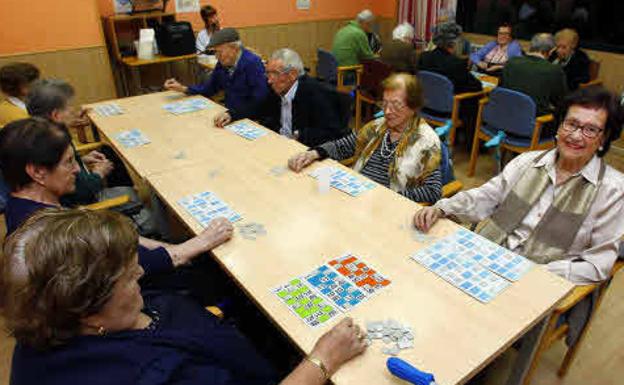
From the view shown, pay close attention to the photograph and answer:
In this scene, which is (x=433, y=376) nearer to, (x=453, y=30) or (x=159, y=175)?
(x=159, y=175)

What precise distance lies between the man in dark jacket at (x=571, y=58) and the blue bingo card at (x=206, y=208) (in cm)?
404

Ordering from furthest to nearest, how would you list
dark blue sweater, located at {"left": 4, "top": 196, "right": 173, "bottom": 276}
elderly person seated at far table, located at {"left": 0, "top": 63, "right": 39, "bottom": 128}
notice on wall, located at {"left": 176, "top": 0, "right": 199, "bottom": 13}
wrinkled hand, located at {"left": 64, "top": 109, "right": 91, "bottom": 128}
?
notice on wall, located at {"left": 176, "top": 0, "right": 199, "bottom": 13}, wrinkled hand, located at {"left": 64, "top": 109, "right": 91, "bottom": 128}, elderly person seated at far table, located at {"left": 0, "top": 63, "right": 39, "bottom": 128}, dark blue sweater, located at {"left": 4, "top": 196, "right": 173, "bottom": 276}

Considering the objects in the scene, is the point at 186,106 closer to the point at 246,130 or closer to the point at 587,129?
the point at 246,130

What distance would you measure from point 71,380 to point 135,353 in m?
0.14

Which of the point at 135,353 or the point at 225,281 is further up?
the point at 135,353

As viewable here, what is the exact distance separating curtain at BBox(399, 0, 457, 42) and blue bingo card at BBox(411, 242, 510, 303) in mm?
5437

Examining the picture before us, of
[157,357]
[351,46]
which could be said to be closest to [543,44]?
[351,46]

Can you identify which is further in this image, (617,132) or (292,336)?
(617,132)

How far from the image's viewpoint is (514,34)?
5.81m

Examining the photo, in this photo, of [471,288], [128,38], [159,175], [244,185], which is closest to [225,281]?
[244,185]

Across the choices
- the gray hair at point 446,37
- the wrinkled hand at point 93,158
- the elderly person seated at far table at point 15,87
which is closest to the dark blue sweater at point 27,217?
the wrinkled hand at point 93,158

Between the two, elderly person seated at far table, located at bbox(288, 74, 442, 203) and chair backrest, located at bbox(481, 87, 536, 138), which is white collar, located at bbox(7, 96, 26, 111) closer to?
elderly person seated at far table, located at bbox(288, 74, 442, 203)

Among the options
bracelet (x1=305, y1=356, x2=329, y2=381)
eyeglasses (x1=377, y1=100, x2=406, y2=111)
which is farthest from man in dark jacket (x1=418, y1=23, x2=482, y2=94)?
bracelet (x1=305, y1=356, x2=329, y2=381)

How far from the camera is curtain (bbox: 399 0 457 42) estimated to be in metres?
6.27
